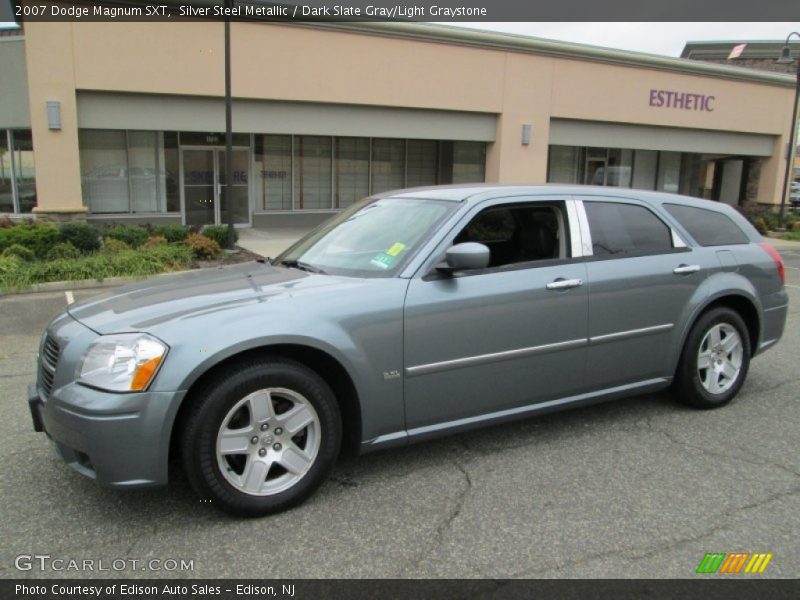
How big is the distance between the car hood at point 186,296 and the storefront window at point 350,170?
1722 cm

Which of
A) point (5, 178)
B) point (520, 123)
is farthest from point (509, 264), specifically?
point (5, 178)

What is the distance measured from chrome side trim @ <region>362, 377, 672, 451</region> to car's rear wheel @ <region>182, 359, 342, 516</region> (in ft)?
1.04

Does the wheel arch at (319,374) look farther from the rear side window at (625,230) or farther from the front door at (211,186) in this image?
the front door at (211,186)

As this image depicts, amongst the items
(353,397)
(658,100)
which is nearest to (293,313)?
(353,397)

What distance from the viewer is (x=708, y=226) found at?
197 inches

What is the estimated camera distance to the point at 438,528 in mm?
3178

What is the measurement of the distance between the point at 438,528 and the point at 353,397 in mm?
785

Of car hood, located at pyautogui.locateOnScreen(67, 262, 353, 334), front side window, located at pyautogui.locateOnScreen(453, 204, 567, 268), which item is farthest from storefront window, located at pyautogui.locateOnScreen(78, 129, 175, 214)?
front side window, located at pyautogui.locateOnScreen(453, 204, 567, 268)

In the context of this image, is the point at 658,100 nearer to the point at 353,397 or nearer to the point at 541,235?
the point at 541,235

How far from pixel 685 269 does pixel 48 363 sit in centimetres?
406

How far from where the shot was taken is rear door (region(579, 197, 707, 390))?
4.24 m

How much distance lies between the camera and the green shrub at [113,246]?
1229cm

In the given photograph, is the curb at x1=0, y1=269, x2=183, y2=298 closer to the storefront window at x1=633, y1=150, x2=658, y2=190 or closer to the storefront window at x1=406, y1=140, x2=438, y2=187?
the storefront window at x1=406, y1=140, x2=438, y2=187

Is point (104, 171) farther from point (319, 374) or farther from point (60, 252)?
point (319, 374)
